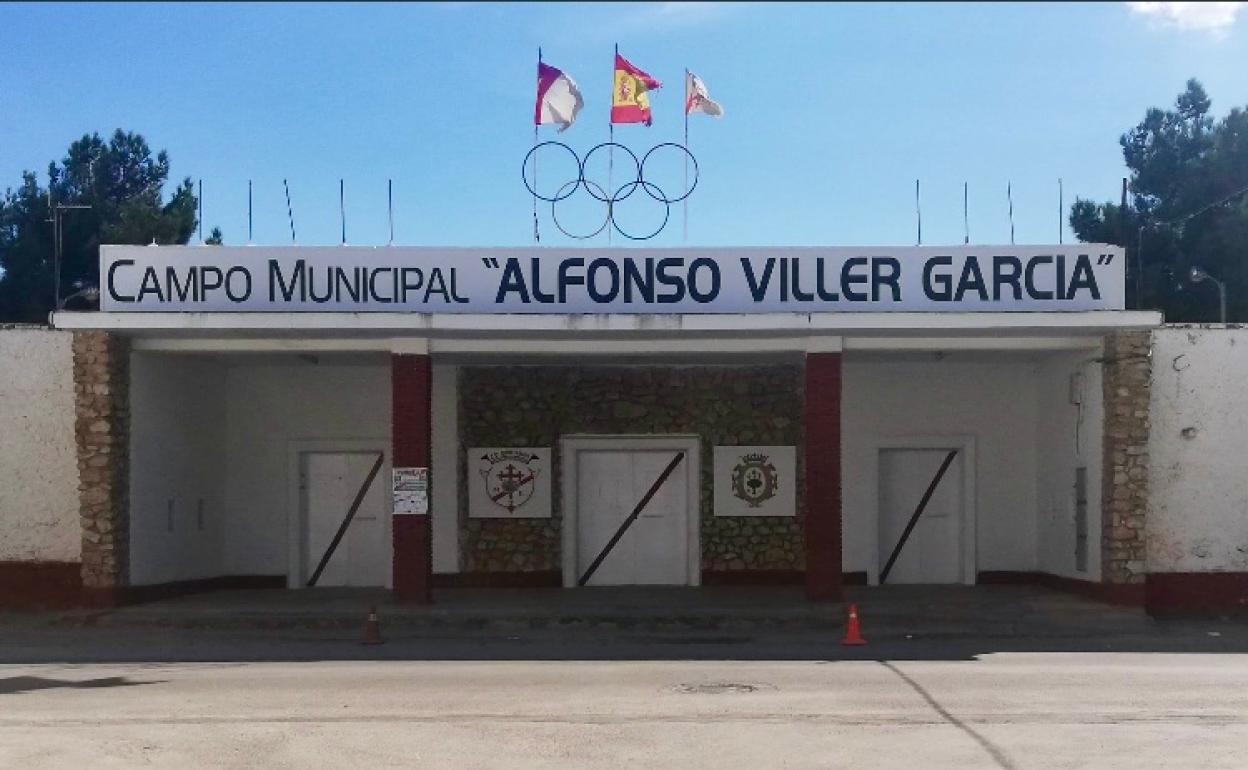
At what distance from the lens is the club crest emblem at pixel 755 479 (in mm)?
21547

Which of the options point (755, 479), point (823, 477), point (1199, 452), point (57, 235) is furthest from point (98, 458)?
point (1199, 452)

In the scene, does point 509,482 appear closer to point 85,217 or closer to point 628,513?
point 628,513

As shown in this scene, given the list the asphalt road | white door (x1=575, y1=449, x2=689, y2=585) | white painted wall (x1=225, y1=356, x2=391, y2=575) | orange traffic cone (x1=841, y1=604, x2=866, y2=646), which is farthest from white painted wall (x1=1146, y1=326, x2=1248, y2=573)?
white painted wall (x1=225, y1=356, x2=391, y2=575)

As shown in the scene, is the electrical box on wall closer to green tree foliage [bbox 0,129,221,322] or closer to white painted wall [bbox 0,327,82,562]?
white painted wall [bbox 0,327,82,562]

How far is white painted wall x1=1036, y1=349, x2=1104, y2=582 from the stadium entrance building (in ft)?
0.19

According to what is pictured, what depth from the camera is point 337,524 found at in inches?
861

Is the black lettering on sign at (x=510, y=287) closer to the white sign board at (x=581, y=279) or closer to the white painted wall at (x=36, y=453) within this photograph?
the white sign board at (x=581, y=279)

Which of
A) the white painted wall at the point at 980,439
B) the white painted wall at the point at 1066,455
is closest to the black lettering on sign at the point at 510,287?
the white painted wall at the point at 980,439

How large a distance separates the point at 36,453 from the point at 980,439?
13.1 meters

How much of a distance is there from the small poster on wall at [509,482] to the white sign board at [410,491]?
3.09m

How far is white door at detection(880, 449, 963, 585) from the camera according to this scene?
2166cm

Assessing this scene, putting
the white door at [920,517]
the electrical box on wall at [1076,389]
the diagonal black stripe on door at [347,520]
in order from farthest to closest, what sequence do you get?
the diagonal black stripe on door at [347,520] → the white door at [920,517] → the electrical box on wall at [1076,389]

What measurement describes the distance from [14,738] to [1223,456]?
563 inches

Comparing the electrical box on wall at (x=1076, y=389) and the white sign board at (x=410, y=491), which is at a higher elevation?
the electrical box on wall at (x=1076, y=389)
